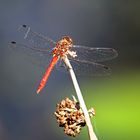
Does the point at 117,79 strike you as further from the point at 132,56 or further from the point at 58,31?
the point at 58,31

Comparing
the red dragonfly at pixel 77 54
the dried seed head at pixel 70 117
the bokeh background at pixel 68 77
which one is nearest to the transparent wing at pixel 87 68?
the red dragonfly at pixel 77 54

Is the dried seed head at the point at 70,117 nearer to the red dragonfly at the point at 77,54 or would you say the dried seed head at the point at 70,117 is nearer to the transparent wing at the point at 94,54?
the red dragonfly at the point at 77,54

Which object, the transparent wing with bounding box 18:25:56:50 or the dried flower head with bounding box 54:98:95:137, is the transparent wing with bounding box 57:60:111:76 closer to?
the transparent wing with bounding box 18:25:56:50

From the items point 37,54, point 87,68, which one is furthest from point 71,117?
point 37,54

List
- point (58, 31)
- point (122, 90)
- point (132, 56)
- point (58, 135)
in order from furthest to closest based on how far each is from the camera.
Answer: point (58, 31) < point (132, 56) < point (58, 135) < point (122, 90)

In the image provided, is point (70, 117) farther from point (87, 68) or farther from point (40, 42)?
point (40, 42)

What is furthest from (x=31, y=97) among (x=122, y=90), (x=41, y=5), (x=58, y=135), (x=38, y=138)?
(x=41, y=5)

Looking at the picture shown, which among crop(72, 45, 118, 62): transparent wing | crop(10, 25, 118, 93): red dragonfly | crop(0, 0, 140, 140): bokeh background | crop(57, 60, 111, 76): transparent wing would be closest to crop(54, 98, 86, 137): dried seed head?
crop(10, 25, 118, 93): red dragonfly
